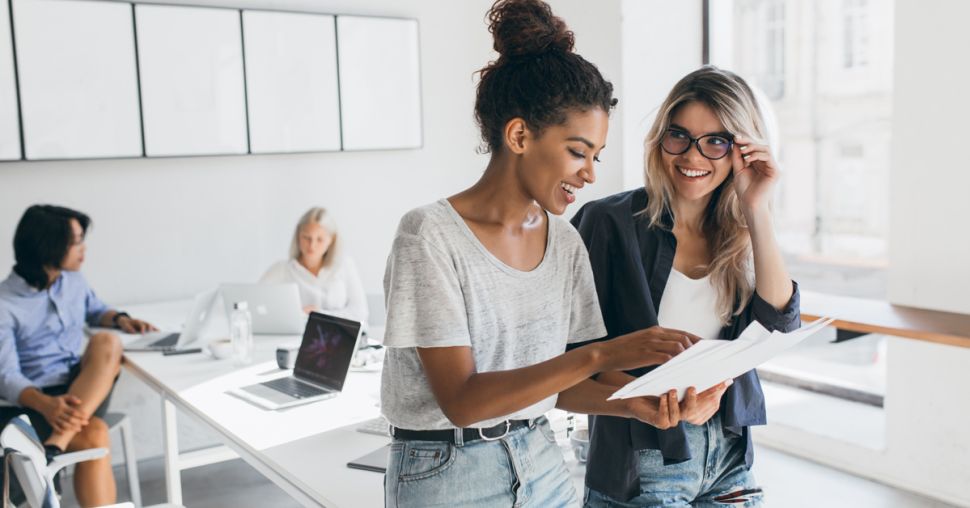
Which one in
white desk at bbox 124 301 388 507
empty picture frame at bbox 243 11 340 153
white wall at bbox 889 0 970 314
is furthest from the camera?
empty picture frame at bbox 243 11 340 153

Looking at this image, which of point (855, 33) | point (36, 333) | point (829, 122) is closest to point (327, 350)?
point (36, 333)

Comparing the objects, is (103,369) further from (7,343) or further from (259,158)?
(259,158)

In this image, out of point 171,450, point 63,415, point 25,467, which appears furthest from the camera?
point 63,415

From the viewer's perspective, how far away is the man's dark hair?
3482 millimetres

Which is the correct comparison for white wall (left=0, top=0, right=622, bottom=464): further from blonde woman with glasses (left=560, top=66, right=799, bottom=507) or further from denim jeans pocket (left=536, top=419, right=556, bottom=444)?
denim jeans pocket (left=536, top=419, right=556, bottom=444)

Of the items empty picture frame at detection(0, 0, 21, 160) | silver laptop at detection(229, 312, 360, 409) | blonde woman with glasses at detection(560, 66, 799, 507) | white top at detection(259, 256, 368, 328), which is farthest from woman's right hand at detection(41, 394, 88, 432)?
blonde woman with glasses at detection(560, 66, 799, 507)

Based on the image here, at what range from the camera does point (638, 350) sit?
1.20 m

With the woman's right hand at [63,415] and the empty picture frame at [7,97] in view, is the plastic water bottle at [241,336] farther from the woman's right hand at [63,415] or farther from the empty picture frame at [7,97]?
the empty picture frame at [7,97]

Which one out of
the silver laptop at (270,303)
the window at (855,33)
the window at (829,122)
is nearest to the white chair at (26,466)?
the silver laptop at (270,303)

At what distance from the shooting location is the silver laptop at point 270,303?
12.1 feet

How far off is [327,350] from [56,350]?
1368 millimetres

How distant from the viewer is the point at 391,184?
5039mm

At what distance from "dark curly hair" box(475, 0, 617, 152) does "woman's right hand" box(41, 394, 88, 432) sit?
2.52 meters

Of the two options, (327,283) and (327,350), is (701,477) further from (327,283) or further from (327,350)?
(327,283)
